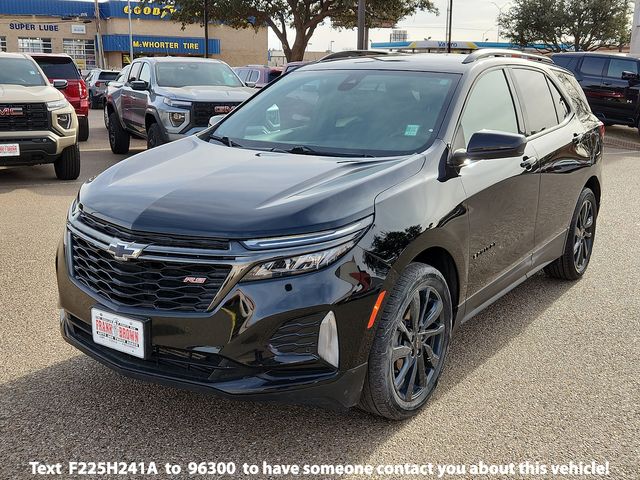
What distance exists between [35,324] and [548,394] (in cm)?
315

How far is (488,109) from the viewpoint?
418 centimetres

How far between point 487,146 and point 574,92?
2.47 m

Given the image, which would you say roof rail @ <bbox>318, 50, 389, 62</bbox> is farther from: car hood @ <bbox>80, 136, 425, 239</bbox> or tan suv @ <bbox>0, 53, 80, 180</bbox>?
tan suv @ <bbox>0, 53, 80, 180</bbox>

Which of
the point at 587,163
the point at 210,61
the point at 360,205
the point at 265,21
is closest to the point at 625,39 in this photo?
the point at 265,21

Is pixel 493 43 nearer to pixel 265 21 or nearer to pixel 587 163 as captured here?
pixel 265 21

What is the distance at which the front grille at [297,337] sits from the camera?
2.81m

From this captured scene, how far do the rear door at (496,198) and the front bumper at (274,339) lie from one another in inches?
41.9

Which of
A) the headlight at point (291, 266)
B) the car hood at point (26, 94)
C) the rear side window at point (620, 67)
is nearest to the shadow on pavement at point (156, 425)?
the headlight at point (291, 266)

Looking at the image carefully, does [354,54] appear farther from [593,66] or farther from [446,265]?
[593,66]

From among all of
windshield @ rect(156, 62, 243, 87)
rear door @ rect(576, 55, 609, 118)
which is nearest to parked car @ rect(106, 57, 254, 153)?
windshield @ rect(156, 62, 243, 87)

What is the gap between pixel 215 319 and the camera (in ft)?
9.27

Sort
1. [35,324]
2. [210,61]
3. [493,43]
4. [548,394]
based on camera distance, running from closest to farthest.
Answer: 1. [548,394]
2. [35,324]
3. [210,61]
4. [493,43]

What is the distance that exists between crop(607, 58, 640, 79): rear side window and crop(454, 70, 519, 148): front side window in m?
14.5

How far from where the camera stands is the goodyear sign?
2542 inches
